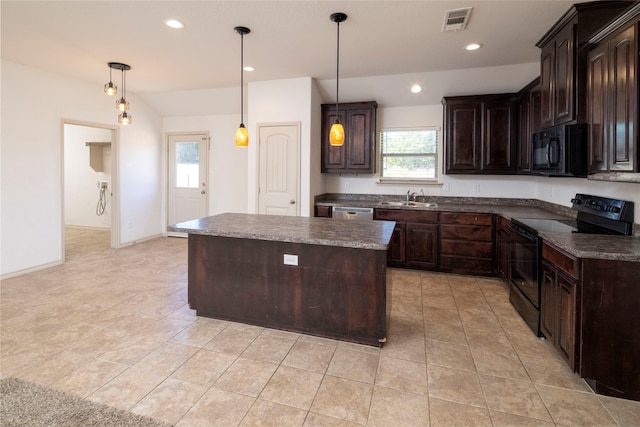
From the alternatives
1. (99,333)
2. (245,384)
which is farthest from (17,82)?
(245,384)

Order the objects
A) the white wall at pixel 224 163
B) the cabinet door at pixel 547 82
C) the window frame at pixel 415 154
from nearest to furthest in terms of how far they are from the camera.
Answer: the cabinet door at pixel 547 82, the window frame at pixel 415 154, the white wall at pixel 224 163

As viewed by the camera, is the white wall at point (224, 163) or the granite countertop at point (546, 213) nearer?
the granite countertop at point (546, 213)

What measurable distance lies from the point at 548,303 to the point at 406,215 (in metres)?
2.19

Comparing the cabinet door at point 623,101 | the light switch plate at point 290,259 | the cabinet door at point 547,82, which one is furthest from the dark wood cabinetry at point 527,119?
the light switch plate at point 290,259

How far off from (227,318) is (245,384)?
0.96 meters

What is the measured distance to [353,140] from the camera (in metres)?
5.03

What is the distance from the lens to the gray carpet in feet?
5.64

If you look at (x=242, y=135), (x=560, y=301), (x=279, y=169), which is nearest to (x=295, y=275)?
(x=242, y=135)

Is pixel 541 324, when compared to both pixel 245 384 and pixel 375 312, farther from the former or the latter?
pixel 245 384

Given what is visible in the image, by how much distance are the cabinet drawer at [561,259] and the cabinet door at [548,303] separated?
7cm

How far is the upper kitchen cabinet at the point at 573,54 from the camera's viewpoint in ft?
8.39

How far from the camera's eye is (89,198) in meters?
7.55

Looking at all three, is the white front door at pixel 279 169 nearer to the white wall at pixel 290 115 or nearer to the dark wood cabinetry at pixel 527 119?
the white wall at pixel 290 115

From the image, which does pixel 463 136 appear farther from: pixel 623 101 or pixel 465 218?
pixel 623 101
